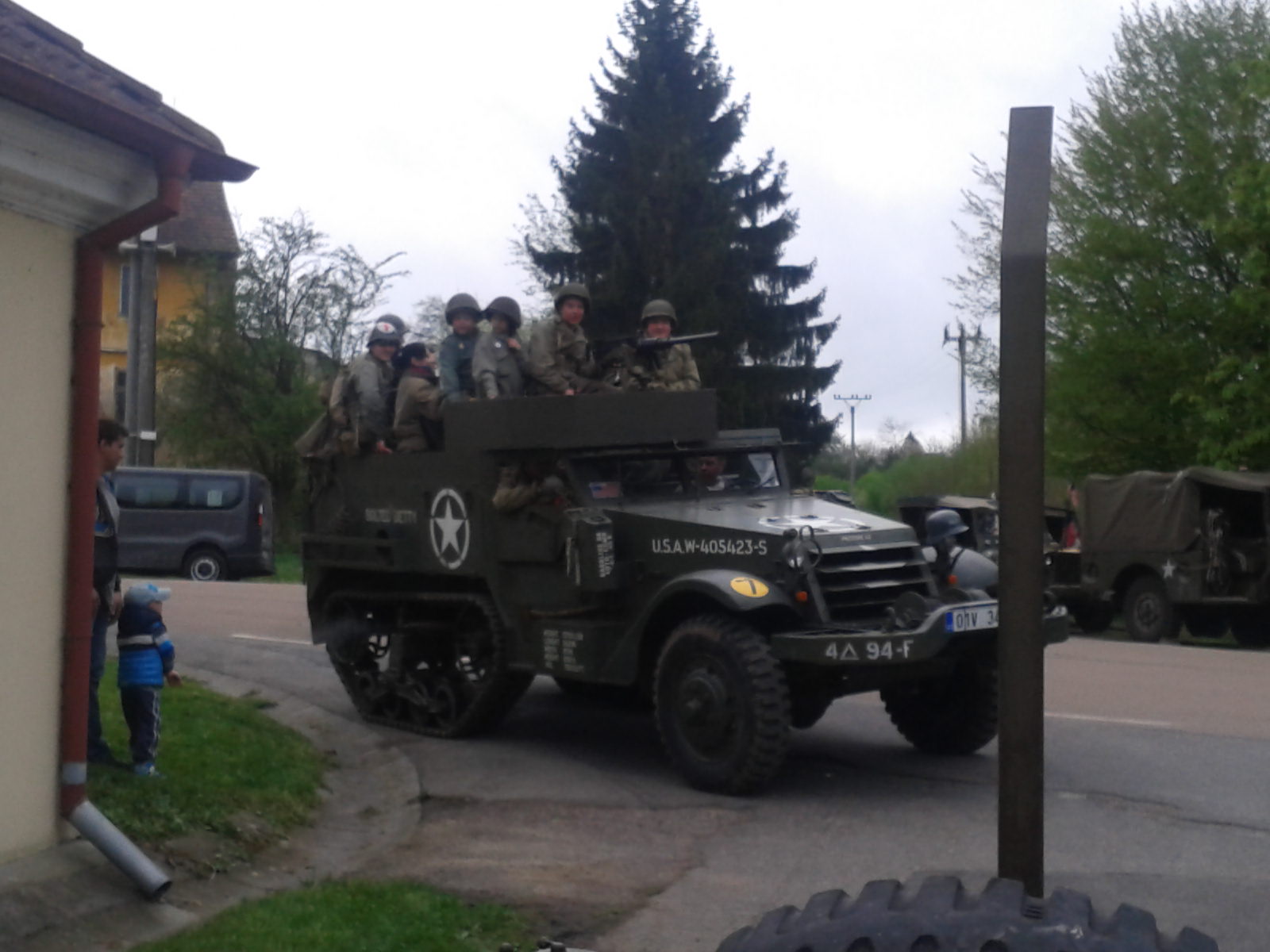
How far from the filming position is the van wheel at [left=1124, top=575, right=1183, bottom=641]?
1977 cm

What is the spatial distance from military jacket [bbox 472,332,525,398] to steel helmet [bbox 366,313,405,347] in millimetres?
890

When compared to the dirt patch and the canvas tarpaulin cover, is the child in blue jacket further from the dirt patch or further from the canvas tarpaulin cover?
the canvas tarpaulin cover

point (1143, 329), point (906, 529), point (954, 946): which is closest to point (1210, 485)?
point (1143, 329)

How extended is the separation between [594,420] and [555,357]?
1.53m

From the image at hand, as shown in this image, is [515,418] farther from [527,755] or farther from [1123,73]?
[1123,73]

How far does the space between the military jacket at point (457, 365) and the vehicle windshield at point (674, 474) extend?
6.05 feet

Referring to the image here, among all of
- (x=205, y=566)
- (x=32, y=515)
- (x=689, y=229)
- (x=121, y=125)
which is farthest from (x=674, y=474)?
(x=689, y=229)

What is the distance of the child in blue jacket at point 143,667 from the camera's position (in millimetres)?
7801

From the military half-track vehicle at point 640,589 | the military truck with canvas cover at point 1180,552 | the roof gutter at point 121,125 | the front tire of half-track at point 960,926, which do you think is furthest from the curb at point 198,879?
the military truck with canvas cover at point 1180,552

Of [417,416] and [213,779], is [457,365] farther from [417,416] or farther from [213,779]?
[213,779]

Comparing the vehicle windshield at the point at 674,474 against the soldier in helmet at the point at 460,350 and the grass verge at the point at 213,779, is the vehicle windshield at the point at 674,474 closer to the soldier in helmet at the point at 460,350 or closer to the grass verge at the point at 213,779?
the soldier in helmet at the point at 460,350

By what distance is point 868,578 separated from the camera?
9.05 m

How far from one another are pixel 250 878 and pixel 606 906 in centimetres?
153

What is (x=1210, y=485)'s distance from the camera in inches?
784
